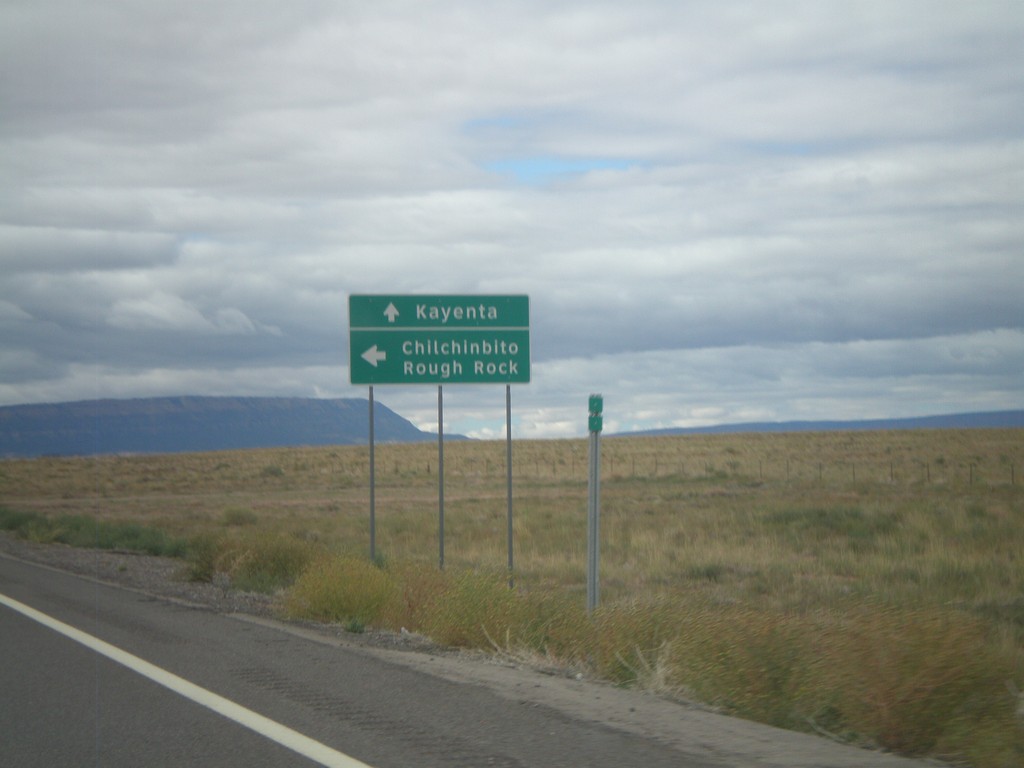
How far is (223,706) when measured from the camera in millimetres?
8391

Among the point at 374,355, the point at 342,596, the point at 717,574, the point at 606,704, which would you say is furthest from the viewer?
the point at 717,574

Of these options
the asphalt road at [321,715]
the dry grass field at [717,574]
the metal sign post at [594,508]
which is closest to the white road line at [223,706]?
the asphalt road at [321,715]

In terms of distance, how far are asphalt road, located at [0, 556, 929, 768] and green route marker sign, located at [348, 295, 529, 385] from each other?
6.87 metres

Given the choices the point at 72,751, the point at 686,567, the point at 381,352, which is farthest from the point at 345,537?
the point at 72,751

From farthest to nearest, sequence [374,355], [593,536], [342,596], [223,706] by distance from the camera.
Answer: [374,355], [342,596], [593,536], [223,706]

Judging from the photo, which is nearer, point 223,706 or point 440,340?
point 223,706

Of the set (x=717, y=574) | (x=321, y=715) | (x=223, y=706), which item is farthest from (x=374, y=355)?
(x=321, y=715)

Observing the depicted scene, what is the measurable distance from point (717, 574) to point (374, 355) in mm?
8989

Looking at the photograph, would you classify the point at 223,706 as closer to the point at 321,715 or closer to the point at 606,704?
the point at 321,715

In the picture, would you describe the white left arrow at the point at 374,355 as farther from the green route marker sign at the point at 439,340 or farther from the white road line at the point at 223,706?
the white road line at the point at 223,706

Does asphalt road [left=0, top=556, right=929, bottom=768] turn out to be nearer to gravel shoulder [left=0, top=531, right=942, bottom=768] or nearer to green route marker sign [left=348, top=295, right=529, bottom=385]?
gravel shoulder [left=0, top=531, right=942, bottom=768]

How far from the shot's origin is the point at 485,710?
8250mm

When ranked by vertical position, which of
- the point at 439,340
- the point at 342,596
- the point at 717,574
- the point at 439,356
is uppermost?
the point at 439,340

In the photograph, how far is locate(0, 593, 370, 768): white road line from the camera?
6926 mm
